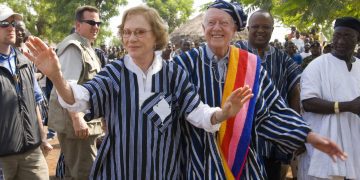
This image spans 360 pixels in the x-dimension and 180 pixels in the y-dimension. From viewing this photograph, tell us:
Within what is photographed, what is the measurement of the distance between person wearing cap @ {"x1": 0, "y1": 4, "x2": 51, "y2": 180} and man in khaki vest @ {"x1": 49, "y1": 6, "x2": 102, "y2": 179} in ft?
1.28

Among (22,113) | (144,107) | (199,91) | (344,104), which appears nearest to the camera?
(144,107)

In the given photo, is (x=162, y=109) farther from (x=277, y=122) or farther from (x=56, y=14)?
(x=56, y=14)

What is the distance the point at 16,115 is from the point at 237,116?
1906mm

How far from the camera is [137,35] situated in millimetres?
2691

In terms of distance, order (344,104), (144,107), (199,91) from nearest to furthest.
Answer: (144,107)
(199,91)
(344,104)

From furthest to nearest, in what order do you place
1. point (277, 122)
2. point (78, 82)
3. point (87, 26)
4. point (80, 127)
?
point (87, 26) < point (78, 82) < point (80, 127) < point (277, 122)

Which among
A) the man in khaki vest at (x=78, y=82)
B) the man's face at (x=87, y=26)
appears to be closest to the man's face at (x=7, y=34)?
the man in khaki vest at (x=78, y=82)

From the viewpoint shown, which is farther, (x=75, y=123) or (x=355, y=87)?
(x=75, y=123)

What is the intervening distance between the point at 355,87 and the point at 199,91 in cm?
139

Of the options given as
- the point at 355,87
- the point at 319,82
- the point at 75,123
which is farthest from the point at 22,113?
the point at 355,87

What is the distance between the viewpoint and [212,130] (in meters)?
2.68

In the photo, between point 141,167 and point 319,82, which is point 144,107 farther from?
point 319,82

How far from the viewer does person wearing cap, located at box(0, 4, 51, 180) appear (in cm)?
370

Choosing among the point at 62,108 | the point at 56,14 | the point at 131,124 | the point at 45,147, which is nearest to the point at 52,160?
the point at 62,108
